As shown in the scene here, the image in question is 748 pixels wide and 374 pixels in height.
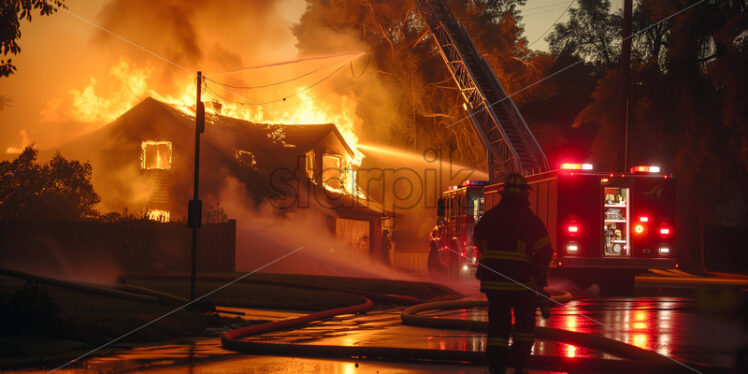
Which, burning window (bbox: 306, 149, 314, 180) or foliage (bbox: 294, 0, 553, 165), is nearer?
burning window (bbox: 306, 149, 314, 180)

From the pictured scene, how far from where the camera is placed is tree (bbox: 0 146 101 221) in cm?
2412

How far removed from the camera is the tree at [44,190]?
24.1 m

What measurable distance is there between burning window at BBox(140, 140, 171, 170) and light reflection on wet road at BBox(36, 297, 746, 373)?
1754 cm

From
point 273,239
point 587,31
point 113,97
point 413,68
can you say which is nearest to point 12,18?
point 273,239

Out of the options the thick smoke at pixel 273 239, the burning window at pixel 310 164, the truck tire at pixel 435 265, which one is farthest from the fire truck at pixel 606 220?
the burning window at pixel 310 164

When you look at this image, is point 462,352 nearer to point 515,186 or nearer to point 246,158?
point 515,186

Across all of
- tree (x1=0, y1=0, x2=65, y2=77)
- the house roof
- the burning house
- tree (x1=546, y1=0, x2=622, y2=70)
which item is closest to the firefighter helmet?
tree (x1=0, y1=0, x2=65, y2=77)

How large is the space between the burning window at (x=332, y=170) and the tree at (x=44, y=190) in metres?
11.2

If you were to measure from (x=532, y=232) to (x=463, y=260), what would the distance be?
49.3ft

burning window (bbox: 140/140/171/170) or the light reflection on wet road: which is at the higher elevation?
burning window (bbox: 140/140/171/170)

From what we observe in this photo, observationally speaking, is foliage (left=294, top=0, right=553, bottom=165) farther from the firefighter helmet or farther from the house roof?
the firefighter helmet

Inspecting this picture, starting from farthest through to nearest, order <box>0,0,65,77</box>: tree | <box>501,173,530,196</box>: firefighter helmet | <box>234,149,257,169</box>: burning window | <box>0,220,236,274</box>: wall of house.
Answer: <box>234,149,257,169</box>: burning window, <box>0,220,236,274</box>: wall of house, <box>0,0,65,77</box>: tree, <box>501,173,530,196</box>: firefighter helmet

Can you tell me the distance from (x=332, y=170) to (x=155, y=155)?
854 cm

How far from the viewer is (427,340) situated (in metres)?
9.15
